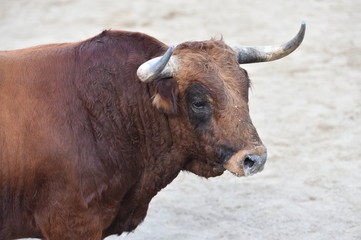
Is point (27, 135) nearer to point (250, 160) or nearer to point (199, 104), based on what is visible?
point (199, 104)

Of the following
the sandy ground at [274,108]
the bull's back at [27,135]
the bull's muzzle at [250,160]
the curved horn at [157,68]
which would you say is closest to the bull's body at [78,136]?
the bull's back at [27,135]

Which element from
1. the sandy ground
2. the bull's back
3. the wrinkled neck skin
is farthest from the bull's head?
the sandy ground

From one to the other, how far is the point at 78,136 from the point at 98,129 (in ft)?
0.60

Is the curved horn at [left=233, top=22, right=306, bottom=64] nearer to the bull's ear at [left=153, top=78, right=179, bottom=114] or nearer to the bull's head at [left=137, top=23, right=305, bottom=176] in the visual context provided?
the bull's head at [left=137, top=23, right=305, bottom=176]

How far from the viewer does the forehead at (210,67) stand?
6270mm

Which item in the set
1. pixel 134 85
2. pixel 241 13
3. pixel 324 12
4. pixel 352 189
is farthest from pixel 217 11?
pixel 134 85

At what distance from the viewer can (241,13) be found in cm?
1362

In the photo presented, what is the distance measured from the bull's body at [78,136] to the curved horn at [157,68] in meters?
0.31

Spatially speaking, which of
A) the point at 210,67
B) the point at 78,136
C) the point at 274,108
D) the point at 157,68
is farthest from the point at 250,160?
the point at 274,108

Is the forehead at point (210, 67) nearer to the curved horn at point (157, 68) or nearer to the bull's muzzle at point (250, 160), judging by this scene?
the curved horn at point (157, 68)

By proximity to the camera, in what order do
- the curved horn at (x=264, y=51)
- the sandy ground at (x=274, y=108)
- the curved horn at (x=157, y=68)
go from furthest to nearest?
1. the sandy ground at (x=274, y=108)
2. the curved horn at (x=264, y=51)
3. the curved horn at (x=157, y=68)

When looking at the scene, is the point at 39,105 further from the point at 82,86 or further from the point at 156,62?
the point at 156,62

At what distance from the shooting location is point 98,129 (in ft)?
21.2

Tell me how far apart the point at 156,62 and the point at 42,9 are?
8400 millimetres
